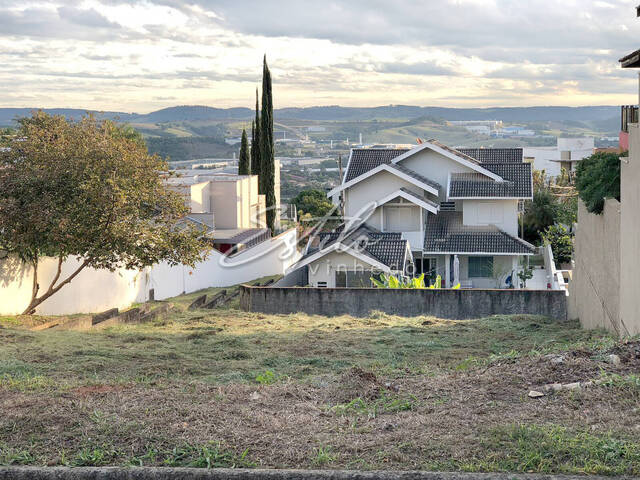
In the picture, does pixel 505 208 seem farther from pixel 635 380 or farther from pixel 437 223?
pixel 635 380

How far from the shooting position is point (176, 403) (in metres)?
7.06

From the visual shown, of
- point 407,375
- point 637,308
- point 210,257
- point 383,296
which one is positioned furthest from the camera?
point 210,257

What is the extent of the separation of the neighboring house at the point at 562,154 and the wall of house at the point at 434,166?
3303 cm

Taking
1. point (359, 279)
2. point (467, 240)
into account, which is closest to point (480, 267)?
point (467, 240)

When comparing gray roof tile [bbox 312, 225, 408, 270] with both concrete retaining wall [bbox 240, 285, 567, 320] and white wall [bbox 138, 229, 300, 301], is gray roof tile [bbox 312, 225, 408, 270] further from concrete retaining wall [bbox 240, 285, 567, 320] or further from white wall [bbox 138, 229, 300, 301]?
concrete retaining wall [bbox 240, 285, 567, 320]

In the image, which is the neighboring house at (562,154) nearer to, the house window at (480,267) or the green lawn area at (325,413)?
the house window at (480,267)

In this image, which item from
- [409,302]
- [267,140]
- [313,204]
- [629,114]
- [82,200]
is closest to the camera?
[629,114]

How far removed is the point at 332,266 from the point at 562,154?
5349 centimetres

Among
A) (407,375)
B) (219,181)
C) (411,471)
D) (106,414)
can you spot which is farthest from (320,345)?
(219,181)

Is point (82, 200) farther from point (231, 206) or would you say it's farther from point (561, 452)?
point (231, 206)

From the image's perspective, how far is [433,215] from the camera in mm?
35719

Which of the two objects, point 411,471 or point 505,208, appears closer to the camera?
point 411,471

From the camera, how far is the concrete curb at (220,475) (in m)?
5.19

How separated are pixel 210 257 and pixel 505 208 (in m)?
13.8
